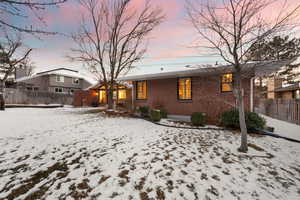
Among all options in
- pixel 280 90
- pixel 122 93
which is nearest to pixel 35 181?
pixel 122 93

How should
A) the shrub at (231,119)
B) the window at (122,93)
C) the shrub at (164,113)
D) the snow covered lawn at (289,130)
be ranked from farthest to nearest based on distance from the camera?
the window at (122,93)
the shrub at (164,113)
the shrub at (231,119)
the snow covered lawn at (289,130)

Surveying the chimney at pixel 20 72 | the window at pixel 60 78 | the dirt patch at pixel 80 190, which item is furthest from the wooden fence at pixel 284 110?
the chimney at pixel 20 72

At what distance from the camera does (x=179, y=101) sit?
28.8ft

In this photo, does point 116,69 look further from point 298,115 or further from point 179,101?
point 298,115

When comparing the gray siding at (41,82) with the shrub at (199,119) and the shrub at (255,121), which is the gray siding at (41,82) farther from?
the shrub at (255,121)

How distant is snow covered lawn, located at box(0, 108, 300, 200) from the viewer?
2.14m

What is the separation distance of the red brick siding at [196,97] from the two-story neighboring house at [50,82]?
2346 centimetres

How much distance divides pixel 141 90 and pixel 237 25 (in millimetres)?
7676

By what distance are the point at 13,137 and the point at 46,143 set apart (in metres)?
1.68

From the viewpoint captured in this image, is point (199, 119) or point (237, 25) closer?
point (237, 25)

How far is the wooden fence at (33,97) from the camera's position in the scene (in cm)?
1606

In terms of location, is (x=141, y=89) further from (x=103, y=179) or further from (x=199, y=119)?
(x=103, y=179)

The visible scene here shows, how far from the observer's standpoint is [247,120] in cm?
582

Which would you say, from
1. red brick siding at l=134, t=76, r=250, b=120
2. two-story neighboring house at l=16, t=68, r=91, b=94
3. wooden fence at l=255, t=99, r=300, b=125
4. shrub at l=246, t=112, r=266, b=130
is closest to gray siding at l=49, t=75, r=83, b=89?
two-story neighboring house at l=16, t=68, r=91, b=94
